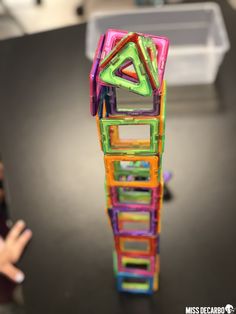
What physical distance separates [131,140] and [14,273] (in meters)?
0.51

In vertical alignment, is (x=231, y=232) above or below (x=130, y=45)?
below

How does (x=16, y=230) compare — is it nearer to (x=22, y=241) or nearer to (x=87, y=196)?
(x=22, y=241)

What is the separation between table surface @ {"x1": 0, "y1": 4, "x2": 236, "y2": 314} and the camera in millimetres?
984

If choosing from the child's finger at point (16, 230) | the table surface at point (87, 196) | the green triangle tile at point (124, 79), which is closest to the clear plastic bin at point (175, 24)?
the table surface at point (87, 196)

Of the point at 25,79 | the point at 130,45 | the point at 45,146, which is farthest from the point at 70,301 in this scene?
the point at 25,79

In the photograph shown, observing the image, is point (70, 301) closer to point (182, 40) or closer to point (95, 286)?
point (95, 286)

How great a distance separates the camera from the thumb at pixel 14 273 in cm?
103

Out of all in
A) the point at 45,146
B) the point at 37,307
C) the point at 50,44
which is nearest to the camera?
the point at 37,307

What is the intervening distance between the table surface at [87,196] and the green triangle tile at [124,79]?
527 millimetres

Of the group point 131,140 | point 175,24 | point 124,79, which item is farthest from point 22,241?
point 175,24

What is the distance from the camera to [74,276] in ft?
3.33

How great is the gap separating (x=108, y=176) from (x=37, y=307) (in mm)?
391

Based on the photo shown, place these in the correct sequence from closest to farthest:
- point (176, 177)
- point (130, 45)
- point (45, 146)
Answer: point (130, 45) < point (176, 177) < point (45, 146)

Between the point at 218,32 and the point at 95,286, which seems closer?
the point at 95,286
